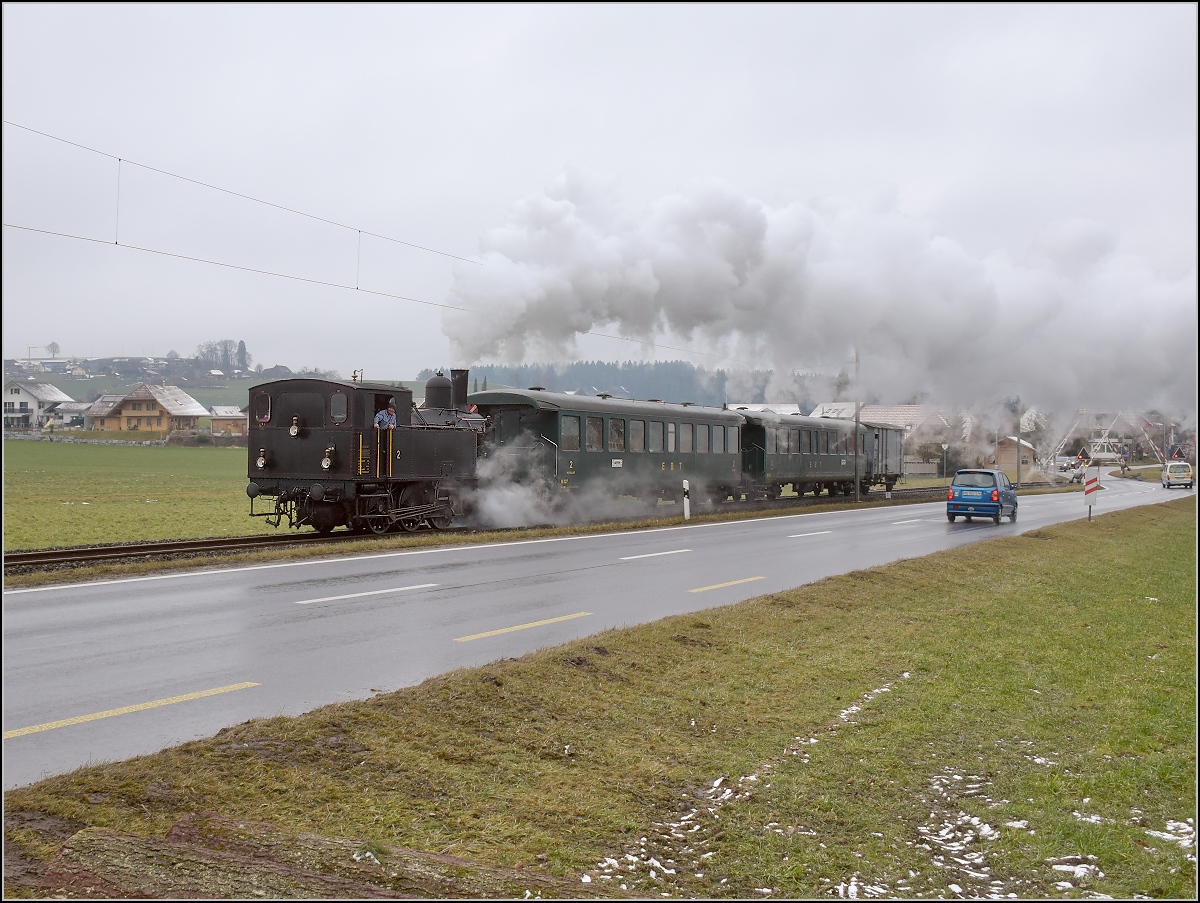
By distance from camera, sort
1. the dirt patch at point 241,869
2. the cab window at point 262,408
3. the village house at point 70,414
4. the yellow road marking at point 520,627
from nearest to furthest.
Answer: the dirt patch at point 241,869 < the yellow road marking at point 520,627 < the cab window at point 262,408 < the village house at point 70,414

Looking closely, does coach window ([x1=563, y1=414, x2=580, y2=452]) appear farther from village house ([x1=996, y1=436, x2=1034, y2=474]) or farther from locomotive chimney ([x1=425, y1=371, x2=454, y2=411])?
village house ([x1=996, y1=436, x2=1034, y2=474])

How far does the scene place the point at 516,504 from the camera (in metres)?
23.9

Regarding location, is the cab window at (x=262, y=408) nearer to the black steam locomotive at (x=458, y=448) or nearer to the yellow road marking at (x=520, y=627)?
the black steam locomotive at (x=458, y=448)

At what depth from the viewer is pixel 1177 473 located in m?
66.8

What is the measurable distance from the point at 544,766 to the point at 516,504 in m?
18.3

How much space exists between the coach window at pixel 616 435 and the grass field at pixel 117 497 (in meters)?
9.58

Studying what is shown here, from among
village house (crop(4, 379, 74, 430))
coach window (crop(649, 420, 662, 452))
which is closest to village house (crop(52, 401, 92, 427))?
village house (crop(4, 379, 74, 430))

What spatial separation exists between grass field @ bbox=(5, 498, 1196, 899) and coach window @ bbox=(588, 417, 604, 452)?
16330 millimetres

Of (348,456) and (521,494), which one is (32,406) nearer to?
(521,494)

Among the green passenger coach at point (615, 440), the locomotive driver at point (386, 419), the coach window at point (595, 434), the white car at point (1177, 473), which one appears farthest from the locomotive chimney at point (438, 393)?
the white car at point (1177, 473)

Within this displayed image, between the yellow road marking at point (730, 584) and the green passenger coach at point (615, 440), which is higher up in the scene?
the green passenger coach at point (615, 440)

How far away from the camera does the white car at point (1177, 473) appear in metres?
66.2

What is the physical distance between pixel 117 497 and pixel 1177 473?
2589 inches

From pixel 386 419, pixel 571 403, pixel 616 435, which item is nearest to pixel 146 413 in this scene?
pixel 616 435
